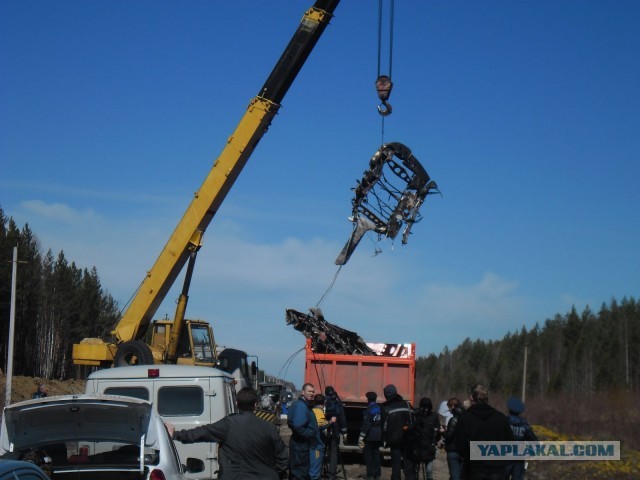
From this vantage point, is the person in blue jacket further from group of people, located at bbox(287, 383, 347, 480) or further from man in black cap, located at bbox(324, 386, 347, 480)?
man in black cap, located at bbox(324, 386, 347, 480)

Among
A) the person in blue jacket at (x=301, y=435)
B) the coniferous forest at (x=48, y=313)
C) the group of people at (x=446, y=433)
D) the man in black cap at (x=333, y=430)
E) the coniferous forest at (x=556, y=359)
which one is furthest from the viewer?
the coniferous forest at (x=48, y=313)

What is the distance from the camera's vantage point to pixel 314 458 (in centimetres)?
1326

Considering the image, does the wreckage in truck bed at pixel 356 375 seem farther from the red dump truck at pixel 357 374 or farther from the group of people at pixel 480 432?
the group of people at pixel 480 432

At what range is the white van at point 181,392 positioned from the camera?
38.7ft

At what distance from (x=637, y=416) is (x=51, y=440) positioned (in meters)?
27.9

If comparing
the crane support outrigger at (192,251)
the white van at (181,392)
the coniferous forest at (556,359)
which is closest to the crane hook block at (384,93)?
the crane support outrigger at (192,251)

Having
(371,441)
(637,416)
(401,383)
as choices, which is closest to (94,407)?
(371,441)

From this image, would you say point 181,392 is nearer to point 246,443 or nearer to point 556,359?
point 246,443

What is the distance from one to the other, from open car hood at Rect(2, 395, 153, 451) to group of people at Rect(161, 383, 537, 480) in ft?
1.40

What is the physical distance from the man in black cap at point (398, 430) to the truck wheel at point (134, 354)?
686 cm

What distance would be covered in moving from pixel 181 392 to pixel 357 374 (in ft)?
32.3

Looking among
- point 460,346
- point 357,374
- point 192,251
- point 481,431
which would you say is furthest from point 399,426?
point 460,346

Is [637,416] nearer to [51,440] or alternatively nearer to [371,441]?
[371,441]

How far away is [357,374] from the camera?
70.2 ft
